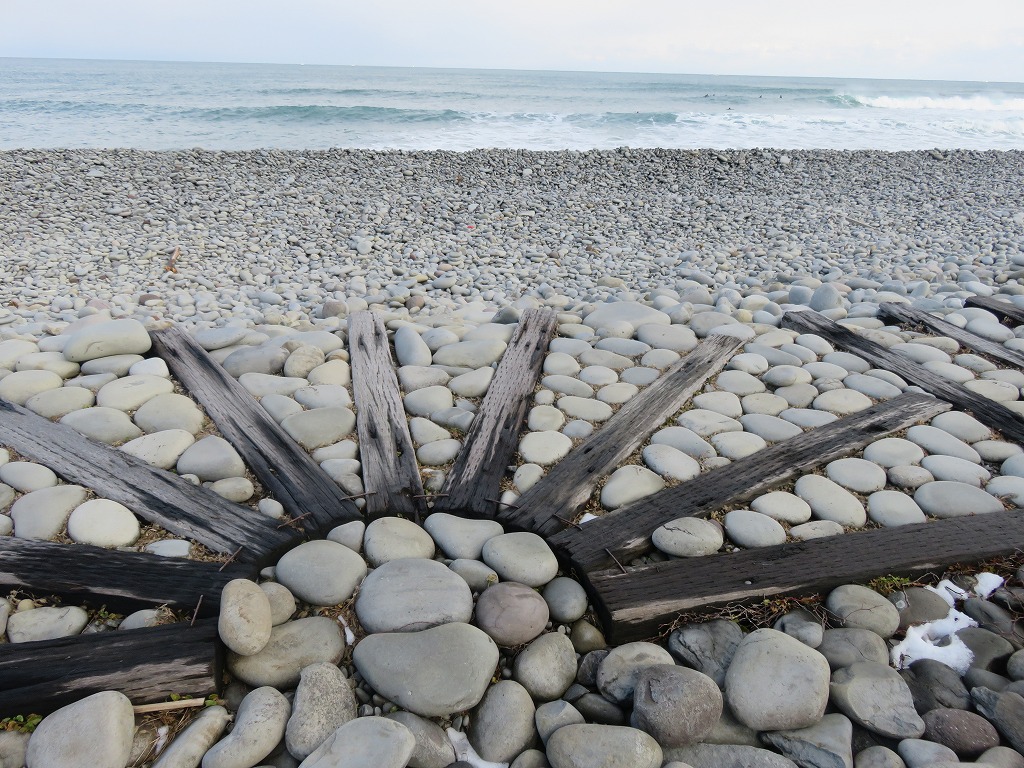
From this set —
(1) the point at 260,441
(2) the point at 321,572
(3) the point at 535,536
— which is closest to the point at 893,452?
(3) the point at 535,536

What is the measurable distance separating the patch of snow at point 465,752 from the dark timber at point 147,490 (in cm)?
76

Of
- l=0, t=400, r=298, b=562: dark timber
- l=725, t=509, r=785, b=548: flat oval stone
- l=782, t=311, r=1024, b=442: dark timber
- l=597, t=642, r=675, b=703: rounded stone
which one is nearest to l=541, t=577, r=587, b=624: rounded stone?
l=597, t=642, r=675, b=703: rounded stone

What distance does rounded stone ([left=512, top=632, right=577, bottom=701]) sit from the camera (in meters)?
1.61

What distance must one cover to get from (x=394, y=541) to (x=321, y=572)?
228 millimetres

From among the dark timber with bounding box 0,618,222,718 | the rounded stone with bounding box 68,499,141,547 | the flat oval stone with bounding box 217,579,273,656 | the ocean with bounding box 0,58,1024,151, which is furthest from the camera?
the ocean with bounding box 0,58,1024,151

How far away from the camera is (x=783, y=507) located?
83.4 inches

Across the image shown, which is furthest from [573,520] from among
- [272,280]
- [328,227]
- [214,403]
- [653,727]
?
[328,227]

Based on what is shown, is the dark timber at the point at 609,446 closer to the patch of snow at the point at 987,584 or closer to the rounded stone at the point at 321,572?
the rounded stone at the point at 321,572

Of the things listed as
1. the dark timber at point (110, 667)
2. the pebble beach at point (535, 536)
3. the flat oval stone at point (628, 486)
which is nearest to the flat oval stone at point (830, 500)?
the pebble beach at point (535, 536)

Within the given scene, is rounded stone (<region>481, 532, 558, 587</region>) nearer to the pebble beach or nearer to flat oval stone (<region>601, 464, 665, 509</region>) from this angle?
the pebble beach

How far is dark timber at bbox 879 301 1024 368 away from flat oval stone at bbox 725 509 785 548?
6.78 ft

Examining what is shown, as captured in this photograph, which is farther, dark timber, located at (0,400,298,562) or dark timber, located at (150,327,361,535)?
dark timber, located at (150,327,361,535)

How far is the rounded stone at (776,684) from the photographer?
149cm

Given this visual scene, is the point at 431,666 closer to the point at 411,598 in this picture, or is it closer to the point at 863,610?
the point at 411,598
